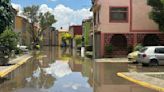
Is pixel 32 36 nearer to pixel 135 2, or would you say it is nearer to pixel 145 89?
pixel 135 2

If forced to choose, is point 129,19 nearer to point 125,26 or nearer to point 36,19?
point 125,26

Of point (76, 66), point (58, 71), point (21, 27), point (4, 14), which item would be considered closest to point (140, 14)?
point (76, 66)

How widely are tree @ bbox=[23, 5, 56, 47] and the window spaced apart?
258 ft

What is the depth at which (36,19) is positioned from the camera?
129 m

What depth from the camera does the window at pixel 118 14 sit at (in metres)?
49.1

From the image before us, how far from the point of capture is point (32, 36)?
129875 mm

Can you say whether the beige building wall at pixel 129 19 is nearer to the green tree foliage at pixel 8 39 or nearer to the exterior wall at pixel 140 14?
the exterior wall at pixel 140 14

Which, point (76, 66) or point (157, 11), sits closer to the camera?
point (76, 66)

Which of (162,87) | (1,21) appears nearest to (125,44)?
(1,21)

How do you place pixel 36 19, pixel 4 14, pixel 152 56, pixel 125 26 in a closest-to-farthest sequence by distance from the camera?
pixel 4 14
pixel 152 56
pixel 125 26
pixel 36 19

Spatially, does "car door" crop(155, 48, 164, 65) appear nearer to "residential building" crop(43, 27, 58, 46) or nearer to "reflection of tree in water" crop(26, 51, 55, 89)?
"reflection of tree in water" crop(26, 51, 55, 89)

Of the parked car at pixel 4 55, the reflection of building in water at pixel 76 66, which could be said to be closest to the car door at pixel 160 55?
the reflection of building in water at pixel 76 66

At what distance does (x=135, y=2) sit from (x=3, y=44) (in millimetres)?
18493

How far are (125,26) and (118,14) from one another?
1.57 metres
